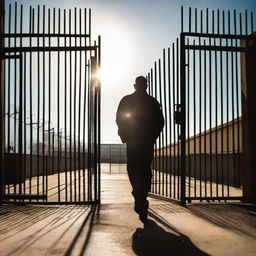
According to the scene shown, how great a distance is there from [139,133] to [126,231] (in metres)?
1.31

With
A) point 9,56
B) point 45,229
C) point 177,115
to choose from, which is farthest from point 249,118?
point 9,56

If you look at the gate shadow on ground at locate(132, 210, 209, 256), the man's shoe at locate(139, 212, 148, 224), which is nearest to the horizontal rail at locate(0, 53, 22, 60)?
the man's shoe at locate(139, 212, 148, 224)

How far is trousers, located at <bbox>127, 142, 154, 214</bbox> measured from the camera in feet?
14.4

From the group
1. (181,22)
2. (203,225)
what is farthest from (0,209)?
(181,22)

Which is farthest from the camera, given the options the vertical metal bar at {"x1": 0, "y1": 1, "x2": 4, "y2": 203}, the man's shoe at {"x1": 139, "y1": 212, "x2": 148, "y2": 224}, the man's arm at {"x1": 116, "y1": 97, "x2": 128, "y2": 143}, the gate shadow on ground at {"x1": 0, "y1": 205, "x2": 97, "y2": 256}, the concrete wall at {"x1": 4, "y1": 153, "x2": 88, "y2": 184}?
the vertical metal bar at {"x1": 0, "y1": 1, "x2": 4, "y2": 203}

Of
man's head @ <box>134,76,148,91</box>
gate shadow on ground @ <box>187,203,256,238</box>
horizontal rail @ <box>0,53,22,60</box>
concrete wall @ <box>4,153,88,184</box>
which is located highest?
horizontal rail @ <box>0,53,22,60</box>

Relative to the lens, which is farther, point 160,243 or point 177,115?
point 177,115

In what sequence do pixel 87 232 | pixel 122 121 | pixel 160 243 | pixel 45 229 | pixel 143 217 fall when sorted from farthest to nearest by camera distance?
pixel 122 121 < pixel 143 217 < pixel 45 229 < pixel 87 232 < pixel 160 243

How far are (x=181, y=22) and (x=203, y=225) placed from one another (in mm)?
3723

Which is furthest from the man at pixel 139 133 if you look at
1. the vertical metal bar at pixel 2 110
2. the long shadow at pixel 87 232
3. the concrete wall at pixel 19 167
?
the vertical metal bar at pixel 2 110

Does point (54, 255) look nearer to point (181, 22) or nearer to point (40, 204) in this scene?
point (40, 204)

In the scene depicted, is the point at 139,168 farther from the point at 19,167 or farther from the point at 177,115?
the point at 19,167

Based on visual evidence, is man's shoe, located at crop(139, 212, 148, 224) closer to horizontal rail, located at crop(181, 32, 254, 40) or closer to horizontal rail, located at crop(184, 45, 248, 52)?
horizontal rail, located at crop(184, 45, 248, 52)

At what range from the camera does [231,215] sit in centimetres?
501
